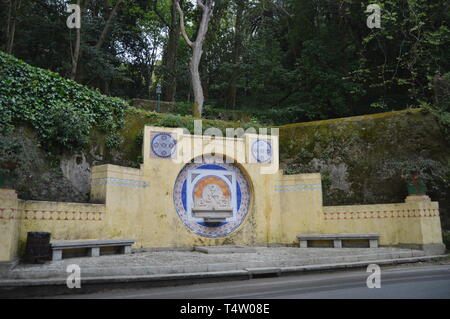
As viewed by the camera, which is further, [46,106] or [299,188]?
[299,188]

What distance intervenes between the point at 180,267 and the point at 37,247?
9.08 feet

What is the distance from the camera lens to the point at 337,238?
9891 mm

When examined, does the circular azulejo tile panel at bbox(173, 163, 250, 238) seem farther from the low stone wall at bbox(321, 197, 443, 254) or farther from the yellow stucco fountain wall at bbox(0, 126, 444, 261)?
the low stone wall at bbox(321, 197, 443, 254)

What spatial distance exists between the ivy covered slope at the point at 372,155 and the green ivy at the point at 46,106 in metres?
6.48

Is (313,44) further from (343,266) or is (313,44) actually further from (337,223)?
(343,266)

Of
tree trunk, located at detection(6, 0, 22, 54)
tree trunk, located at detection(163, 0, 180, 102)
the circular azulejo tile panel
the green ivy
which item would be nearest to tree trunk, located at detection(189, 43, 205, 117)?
tree trunk, located at detection(163, 0, 180, 102)

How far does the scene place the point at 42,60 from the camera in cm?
1634

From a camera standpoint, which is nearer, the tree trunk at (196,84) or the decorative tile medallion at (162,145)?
the decorative tile medallion at (162,145)

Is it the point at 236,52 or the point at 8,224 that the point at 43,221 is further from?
the point at 236,52

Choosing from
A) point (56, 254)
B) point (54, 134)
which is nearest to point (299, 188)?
point (56, 254)

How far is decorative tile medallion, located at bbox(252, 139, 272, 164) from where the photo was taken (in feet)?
36.0

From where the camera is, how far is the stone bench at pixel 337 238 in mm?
9680

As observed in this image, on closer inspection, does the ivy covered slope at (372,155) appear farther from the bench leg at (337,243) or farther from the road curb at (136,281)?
the road curb at (136,281)

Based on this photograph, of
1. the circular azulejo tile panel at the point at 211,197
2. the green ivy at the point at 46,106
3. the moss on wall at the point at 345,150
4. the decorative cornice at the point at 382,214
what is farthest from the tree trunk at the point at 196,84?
the decorative cornice at the point at 382,214
